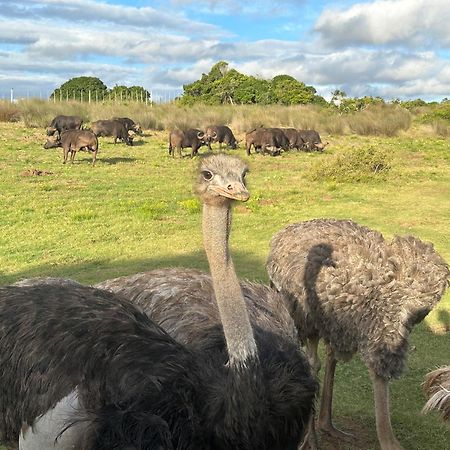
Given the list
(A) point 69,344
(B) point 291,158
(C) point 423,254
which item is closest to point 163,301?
(A) point 69,344

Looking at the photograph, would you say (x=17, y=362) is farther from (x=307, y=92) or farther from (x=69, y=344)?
(x=307, y=92)

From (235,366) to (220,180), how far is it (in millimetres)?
771

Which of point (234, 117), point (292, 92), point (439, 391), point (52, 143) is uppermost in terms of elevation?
point (292, 92)

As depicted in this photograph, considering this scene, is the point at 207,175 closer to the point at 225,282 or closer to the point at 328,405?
the point at 225,282

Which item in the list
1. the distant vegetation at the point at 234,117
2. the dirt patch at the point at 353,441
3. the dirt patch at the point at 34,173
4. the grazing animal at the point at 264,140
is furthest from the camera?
the distant vegetation at the point at 234,117

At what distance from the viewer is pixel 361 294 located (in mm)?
4352

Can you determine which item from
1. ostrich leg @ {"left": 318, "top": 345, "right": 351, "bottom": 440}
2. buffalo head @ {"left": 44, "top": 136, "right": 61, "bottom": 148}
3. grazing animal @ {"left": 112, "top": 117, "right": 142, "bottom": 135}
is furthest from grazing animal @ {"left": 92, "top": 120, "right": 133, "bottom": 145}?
ostrich leg @ {"left": 318, "top": 345, "right": 351, "bottom": 440}

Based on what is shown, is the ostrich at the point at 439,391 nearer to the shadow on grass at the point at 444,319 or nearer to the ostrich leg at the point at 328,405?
the ostrich leg at the point at 328,405

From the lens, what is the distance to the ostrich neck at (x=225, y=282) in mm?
2812

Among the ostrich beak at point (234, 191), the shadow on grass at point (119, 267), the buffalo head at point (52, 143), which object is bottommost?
the shadow on grass at point (119, 267)

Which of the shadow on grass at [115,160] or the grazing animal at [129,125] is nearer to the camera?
the shadow on grass at [115,160]

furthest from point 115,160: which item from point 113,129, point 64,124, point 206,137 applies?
point 64,124

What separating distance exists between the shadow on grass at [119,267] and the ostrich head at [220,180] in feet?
16.4

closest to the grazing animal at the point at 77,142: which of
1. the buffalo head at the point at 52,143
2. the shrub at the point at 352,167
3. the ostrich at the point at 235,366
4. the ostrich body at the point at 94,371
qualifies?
the buffalo head at the point at 52,143
